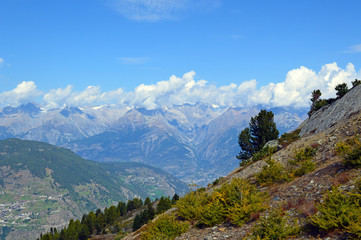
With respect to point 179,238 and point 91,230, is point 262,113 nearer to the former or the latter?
point 179,238

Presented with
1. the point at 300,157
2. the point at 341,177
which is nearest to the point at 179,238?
the point at 341,177

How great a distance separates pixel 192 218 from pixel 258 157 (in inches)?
1116

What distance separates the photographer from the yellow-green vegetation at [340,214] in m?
11.6

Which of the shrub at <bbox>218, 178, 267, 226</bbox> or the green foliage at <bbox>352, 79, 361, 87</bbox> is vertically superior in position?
the green foliage at <bbox>352, 79, 361, 87</bbox>

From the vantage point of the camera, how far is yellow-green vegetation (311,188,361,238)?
11633 millimetres

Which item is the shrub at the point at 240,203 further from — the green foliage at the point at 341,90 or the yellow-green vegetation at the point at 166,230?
the green foliage at the point at 341,90

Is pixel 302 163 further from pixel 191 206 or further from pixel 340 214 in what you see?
pixel 340 214

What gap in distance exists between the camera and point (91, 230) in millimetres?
172375

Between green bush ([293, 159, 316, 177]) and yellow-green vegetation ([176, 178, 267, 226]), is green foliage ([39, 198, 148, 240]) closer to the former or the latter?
yellow-green vegetation ([176, 178, 267, 226])

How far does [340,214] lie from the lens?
481 inches

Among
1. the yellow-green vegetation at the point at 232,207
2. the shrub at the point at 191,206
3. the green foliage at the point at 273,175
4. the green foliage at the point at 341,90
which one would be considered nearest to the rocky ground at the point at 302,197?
the yellow-green vegetation at the point at 232,207

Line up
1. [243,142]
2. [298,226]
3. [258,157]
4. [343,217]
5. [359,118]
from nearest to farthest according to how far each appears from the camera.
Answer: [343,217] < [298,226] < [359,118] < [258,157] < [243,142]

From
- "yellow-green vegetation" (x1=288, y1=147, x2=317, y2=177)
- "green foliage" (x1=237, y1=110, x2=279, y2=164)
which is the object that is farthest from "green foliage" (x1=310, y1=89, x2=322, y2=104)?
Answer: "yellow-green vegetation" (x1=288, y1=147, x2=317, y2=177)

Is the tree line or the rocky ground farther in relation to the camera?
the tree line
